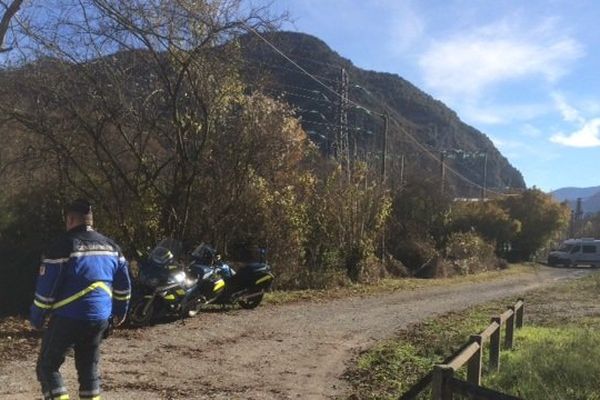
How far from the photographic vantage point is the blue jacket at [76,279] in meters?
5.59

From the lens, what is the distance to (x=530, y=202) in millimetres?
50094

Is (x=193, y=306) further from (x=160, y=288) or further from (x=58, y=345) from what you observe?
(x=58, y=345)

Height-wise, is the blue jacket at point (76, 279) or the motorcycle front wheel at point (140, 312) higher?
the blue jacket at point (76, 279)

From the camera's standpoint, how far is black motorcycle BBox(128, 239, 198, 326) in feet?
36.8

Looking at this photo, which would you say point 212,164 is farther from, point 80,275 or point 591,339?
point 80,275

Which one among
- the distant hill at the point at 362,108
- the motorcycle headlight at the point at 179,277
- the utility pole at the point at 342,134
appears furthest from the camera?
the utility pole at the point at 342,134

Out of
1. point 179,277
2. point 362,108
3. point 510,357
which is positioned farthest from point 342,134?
point 510,357

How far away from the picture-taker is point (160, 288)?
447 inches

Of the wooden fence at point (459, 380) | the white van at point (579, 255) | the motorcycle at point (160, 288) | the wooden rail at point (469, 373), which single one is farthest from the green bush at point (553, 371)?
the white van at point (579, 255)

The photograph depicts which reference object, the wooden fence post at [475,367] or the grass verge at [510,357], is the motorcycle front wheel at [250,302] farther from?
the wooden fence post at [475,367]

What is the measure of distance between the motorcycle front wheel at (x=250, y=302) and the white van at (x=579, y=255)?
4136 cm

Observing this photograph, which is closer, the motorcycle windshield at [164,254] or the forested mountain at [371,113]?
the motorcycle windshield at [164,254]

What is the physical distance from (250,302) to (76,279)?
9003mm

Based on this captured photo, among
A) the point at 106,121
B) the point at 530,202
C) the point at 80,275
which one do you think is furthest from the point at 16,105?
the point at 530,202
